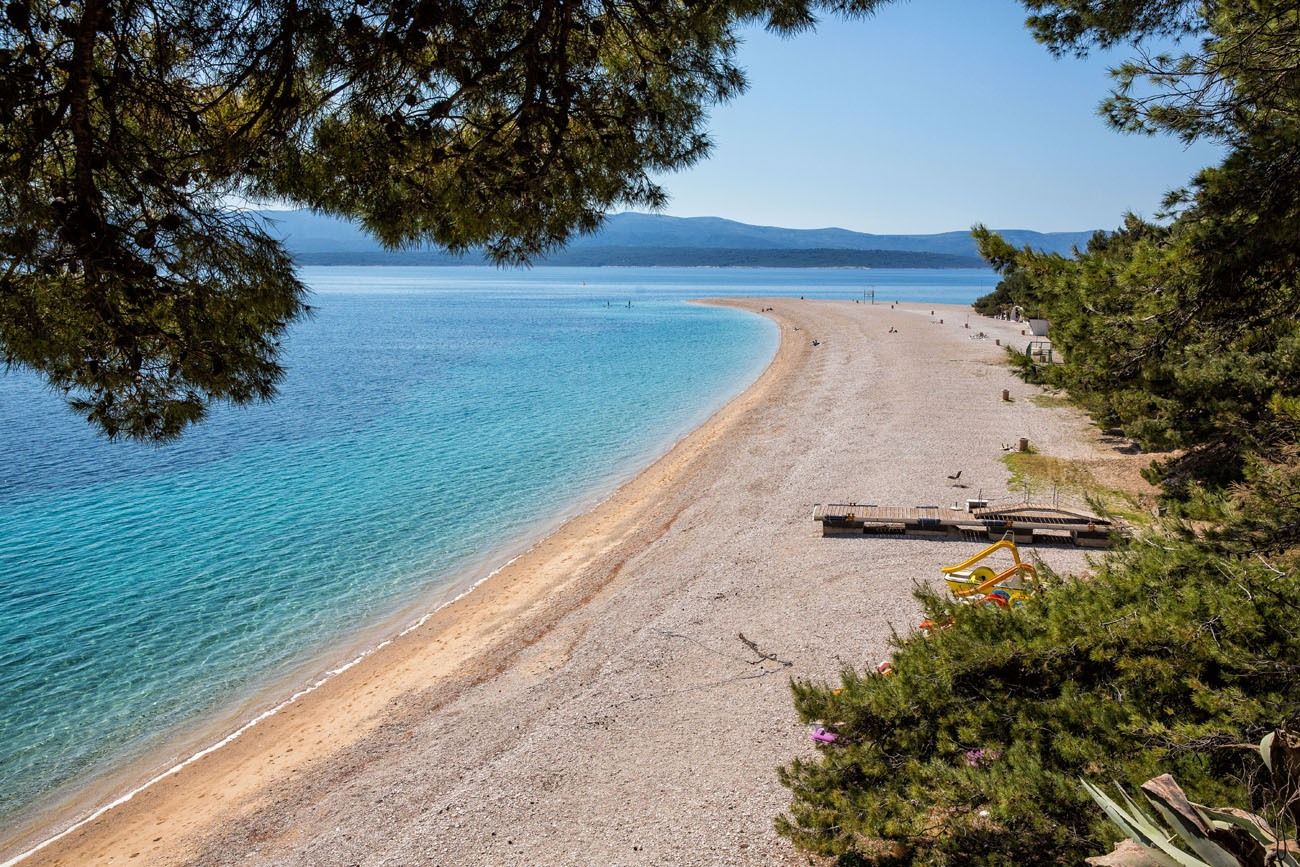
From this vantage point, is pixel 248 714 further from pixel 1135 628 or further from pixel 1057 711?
pixel 1135 628

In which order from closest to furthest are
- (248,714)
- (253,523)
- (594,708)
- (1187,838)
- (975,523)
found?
1. (1187,838)
2. (594,708)
3. (248,714)
4. (975,523)
5. (253,523)

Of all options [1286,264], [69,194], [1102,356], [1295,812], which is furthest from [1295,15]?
[69,194]

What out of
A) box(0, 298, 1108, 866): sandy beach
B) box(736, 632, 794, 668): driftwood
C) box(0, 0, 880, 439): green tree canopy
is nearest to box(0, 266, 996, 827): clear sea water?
box(0, 298, 1108, 866): sandy beach

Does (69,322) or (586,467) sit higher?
(69,322)

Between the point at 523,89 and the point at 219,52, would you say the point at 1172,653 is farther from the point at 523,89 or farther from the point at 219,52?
the point at 219,52

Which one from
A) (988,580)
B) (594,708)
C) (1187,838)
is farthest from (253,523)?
(1187,838)

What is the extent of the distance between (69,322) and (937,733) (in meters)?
5.56

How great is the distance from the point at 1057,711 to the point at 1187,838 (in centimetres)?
239

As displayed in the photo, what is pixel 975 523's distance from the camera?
13.6m

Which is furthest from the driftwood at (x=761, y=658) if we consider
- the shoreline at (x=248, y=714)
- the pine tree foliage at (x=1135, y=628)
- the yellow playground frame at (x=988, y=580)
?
the shoreline at (x=248, y=714)

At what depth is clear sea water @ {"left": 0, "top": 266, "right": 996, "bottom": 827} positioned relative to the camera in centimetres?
1112

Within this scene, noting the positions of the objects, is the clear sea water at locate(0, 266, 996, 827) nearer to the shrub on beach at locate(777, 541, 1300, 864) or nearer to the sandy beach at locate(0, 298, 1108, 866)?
the sandy beach at locate(0, 298, 1108, 866)

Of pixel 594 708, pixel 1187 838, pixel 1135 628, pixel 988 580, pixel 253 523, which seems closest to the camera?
pixel 1187 838

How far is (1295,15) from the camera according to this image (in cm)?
430
